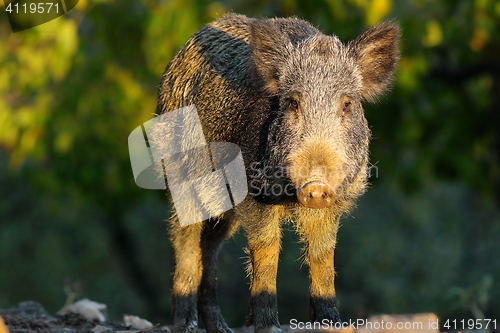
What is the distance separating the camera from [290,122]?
12.6 feet

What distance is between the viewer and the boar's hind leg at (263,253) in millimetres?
3998

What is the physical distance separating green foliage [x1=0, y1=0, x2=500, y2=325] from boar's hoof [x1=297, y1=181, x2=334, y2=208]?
1.64m

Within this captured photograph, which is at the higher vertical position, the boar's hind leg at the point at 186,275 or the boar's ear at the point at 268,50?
the boar's ear at the point at 268,50

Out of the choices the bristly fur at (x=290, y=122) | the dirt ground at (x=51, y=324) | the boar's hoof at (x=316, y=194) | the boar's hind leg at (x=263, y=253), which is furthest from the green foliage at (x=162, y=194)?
the dirt ground at (x=51, y=324)

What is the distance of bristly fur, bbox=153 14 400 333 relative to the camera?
380 cm

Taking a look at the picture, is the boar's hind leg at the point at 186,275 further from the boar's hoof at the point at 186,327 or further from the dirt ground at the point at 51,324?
the dirt ground at the point at 51,324

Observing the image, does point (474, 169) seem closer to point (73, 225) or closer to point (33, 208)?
point (73, 225)

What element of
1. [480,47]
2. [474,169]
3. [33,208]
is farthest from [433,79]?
[33,208]

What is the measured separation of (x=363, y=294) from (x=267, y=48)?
26.4 ft

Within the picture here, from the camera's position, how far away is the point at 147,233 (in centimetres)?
1300

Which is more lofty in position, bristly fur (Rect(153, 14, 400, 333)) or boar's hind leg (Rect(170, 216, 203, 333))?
bristly fur (Rect(153, 14, 400, 333))

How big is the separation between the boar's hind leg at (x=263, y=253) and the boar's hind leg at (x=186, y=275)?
2.39 ft
